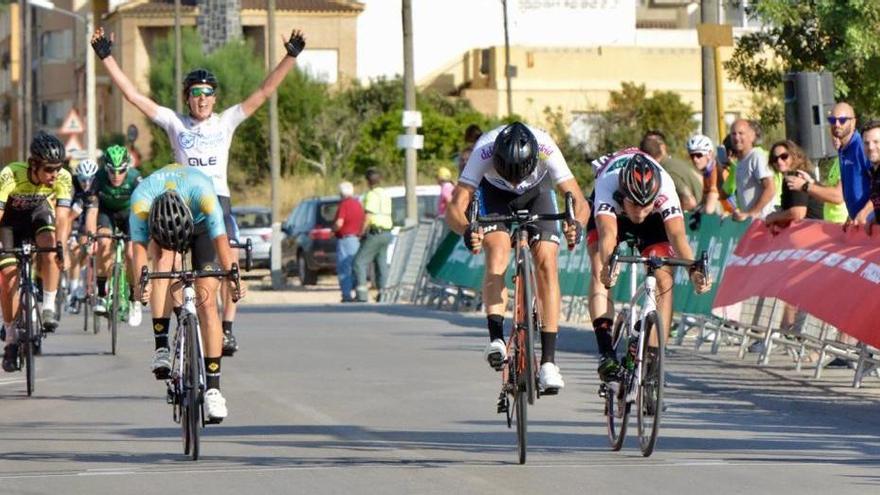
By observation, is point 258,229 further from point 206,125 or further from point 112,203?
point 206,125

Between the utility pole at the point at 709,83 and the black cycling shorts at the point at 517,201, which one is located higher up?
the utility pole at the point at 709,83

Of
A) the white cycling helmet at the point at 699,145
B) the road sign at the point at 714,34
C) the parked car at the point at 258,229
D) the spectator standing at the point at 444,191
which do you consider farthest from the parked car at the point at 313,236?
the white cycling helmet at the point at 699,145

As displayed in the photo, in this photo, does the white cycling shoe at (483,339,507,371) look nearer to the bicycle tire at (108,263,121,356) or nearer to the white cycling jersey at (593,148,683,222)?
the white cycling jersey at (593,148,683,222)

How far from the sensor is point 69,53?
329ft

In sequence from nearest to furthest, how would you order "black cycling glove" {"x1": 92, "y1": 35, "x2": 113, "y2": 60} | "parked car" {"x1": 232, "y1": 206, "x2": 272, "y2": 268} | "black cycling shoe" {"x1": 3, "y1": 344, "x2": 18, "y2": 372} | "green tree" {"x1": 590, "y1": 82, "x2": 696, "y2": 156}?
1. "black cycling glove" {"x1": 92, "y1": 35, "x2": 113, "y2": 60}
2. "black cycling shoe" {"x1": 3, "y1": 344, "x2": 18, "y2": 372}
3. "parked car" {"x1": 232, "y1": 206, "x2": 272, "y2": 268}
4. "green tree" {"x1": 590, "y1": 82, "x2": 696, "y2": 156}

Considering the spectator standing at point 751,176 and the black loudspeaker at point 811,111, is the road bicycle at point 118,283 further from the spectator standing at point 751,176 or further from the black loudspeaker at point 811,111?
the black loudspeaker at point 811,111

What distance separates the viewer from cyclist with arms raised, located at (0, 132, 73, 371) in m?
16.6

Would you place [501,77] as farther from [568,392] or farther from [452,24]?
[568,392]

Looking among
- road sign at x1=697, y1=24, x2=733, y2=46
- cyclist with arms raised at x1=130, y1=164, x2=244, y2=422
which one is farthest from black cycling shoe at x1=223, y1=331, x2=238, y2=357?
road sign at x1=697, y1=24, x2=733, y2=46

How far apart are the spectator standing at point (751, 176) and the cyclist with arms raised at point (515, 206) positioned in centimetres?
763

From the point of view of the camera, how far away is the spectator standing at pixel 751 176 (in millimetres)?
19750

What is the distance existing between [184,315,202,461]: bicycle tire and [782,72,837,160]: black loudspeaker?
1048 cm

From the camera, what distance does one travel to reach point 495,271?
12.0 metres

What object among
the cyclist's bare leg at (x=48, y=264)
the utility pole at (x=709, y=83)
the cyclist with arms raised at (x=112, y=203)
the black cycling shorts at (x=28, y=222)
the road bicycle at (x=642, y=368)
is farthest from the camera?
the utility pole at (x=709, y=83)
